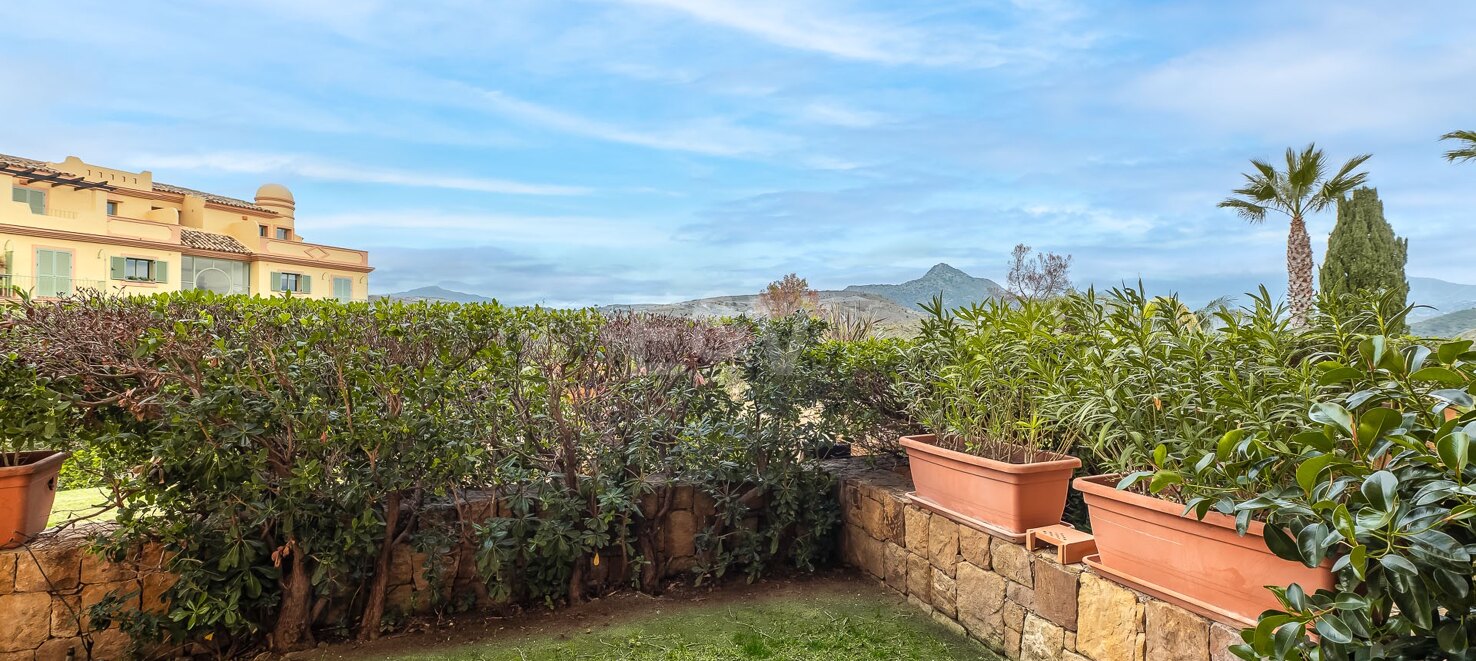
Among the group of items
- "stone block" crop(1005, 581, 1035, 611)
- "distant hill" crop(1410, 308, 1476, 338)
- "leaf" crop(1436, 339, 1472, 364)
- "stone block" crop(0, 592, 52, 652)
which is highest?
"distant hill" crop(1410, 308, 1476, 338)

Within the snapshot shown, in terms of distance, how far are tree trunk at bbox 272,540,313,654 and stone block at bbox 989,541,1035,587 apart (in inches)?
97.8

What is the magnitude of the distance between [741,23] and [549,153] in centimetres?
203

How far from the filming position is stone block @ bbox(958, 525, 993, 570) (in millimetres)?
2496

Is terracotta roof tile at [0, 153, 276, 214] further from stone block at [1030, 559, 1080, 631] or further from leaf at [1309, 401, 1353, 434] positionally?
leaf at [1309, 401, 1353, 434]

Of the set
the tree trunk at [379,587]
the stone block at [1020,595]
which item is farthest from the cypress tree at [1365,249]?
the tree trunk at [379,587]

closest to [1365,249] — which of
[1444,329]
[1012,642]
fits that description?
[1444,329]

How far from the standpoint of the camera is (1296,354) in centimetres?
179

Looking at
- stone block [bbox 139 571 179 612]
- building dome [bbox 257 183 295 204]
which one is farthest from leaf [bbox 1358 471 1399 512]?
building dome [bbox 257 183 295 204]

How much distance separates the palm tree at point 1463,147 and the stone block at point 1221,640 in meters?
10.2

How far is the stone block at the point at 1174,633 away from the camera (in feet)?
5.68

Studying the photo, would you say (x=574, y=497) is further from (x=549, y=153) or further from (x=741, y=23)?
(x=549, y=153)

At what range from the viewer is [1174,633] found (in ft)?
5.91

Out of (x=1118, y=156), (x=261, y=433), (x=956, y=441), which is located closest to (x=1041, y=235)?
(x=1118, y=156)

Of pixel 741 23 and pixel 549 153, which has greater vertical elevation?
pixel 741 23
